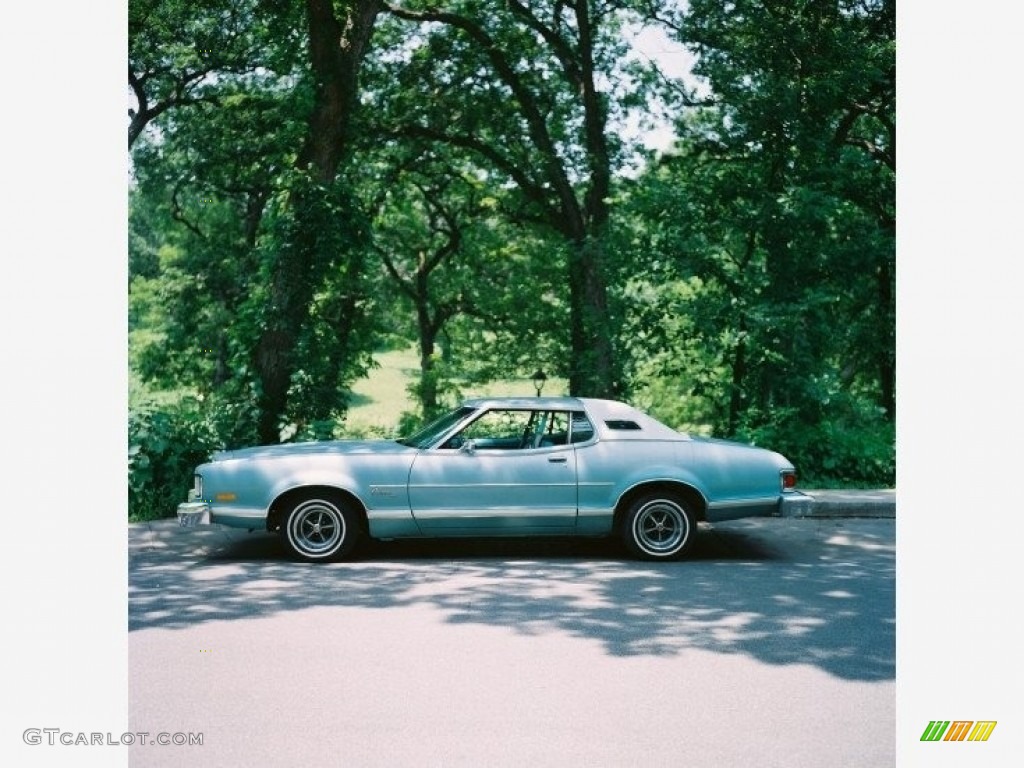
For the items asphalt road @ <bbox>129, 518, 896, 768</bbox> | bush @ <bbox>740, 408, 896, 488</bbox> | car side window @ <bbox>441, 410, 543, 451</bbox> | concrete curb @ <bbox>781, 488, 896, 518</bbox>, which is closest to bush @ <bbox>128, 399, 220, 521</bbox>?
asphalt road @ <bbox>129, 518, 896, 768</bbox>

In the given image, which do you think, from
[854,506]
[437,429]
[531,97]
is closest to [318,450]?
[437,429]

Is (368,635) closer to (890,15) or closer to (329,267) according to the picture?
(329,267)

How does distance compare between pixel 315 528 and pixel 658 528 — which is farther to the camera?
pixel 658 528

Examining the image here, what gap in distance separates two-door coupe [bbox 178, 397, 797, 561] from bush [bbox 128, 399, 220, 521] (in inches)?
95.0

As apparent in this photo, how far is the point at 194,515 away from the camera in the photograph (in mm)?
8609

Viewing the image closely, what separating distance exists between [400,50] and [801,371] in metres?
10.3

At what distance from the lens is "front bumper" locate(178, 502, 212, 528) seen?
28.2ft

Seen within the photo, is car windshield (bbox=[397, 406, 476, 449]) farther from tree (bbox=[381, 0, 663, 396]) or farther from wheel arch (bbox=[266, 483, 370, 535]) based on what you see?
tree (bbox=[381, 0, 663, 396])

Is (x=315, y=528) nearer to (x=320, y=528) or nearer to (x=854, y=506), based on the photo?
(x=320, y=528)

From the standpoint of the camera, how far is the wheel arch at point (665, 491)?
897 centimetres

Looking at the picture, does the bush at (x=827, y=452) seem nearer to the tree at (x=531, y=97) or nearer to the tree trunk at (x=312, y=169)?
the tree at (x=531, y=97)

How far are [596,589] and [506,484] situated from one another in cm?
143
